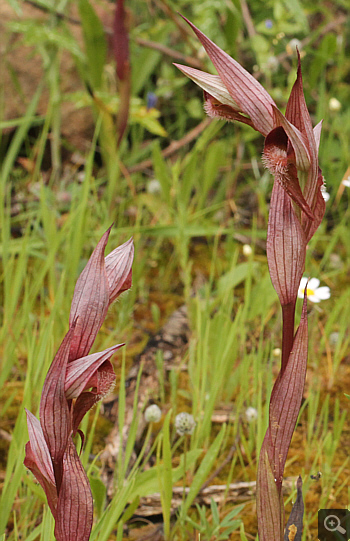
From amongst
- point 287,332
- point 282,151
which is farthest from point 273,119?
point 287,332

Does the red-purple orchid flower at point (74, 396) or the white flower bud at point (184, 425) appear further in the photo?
the white flower bud at point (184, 425)

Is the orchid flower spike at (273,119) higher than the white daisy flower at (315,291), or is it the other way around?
the orchid flower spike at (273,119)

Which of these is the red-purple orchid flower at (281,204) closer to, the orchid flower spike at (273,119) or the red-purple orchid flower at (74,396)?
the orchid flower spike at (273,119)

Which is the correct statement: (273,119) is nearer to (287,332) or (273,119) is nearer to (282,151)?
(282,151)

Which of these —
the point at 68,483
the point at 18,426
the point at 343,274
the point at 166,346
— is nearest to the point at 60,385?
the point at 68,483

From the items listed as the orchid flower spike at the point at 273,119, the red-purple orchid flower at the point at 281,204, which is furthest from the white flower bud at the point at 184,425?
the orchid flower spike at the point at 273,119

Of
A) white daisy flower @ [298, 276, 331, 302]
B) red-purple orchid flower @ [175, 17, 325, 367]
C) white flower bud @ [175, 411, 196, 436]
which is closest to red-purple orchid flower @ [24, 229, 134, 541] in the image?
red-purple orchid flower @ [175, 17, 325, 367]

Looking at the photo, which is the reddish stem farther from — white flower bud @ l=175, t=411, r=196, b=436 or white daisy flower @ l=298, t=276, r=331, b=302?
white daisy flower @ l=298, t=276, r=331, b=302

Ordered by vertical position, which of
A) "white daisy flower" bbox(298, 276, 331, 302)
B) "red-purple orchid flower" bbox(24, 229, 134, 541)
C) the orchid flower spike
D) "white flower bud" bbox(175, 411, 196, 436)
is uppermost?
the orchid flower spike

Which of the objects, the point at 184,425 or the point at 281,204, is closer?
the point at 281,204
